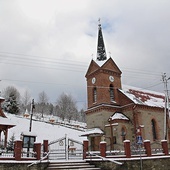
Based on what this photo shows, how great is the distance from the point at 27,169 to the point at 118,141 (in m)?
14.5

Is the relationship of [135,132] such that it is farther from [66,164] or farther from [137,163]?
[66,164]

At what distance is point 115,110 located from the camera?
29.6 meters

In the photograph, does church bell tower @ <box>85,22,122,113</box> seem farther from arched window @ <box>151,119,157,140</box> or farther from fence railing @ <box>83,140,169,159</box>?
fence railing @ <box>83,140,169,159</box>

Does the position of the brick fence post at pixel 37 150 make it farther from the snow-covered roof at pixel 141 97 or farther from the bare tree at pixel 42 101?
the bare tree at pixel 42 101

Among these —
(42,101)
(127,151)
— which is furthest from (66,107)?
(127,151)

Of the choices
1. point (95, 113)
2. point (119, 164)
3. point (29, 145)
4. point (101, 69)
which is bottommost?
point (119, 164)

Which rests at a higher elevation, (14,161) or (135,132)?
(135,132)

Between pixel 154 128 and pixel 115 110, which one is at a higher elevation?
pixel 115 110

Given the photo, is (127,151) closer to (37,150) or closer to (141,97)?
(37,150)

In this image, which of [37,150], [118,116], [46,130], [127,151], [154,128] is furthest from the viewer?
[46,130]

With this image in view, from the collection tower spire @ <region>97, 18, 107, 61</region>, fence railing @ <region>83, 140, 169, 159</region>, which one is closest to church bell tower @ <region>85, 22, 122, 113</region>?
tower spire @ <region>97, 18, 107, 61</region>

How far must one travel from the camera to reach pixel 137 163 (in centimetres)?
1591

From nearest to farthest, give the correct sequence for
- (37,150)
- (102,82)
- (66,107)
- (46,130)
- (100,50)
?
1. (37,150)
2. (102,82)
3. (100,50)
4. (46,130)
5. (66,107)

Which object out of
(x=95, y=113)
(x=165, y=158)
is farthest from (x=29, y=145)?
(x=95, y=113)
